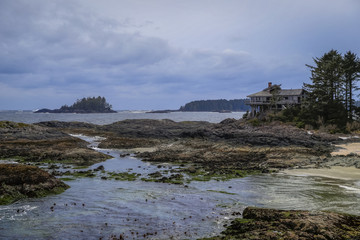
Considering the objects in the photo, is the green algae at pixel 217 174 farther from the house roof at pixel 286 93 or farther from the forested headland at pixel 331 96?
the house roof at pixel 286 93

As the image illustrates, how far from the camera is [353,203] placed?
16.0 m

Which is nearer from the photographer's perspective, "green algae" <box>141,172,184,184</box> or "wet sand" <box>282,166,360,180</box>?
"green algae" <box>141,172,184,184</box>

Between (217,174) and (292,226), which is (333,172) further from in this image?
(292,226)

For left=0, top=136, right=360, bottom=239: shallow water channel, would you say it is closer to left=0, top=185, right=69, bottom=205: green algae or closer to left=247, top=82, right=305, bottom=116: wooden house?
left=0, top=185, right=69, bottom=205: green algae

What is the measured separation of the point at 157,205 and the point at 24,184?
8.35 metres

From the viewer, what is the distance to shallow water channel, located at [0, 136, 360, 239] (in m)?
12.5

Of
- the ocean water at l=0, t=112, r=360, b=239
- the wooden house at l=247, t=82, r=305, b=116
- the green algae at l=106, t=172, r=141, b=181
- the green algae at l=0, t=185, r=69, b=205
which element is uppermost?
the wooden house at l=247, t=82, r=305, b=116

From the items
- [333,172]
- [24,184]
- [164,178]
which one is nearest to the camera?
[24,184]

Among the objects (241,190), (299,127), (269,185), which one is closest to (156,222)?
(241,190)

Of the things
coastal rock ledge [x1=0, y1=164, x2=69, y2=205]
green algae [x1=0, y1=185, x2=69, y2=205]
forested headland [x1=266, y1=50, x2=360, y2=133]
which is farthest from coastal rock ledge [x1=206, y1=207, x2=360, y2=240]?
forested headland [x1=266, y1=50, x2=360, y2=133]

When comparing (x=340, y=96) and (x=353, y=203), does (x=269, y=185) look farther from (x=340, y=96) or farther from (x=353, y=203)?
(x=340, y=96)

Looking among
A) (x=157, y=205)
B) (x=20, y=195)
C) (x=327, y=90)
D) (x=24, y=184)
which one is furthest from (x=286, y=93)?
(x=20, y=195)

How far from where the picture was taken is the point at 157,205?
16.4m

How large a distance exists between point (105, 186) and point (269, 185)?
39.2 feet
